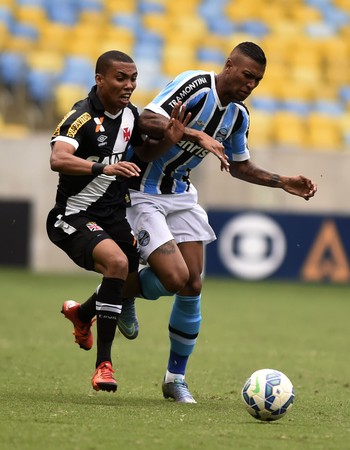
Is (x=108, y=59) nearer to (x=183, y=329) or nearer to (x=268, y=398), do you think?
(x=183, y=329)

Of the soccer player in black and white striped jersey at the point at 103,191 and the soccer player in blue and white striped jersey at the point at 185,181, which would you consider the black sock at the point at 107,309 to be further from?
the soccer player in blue and white striped jersey at the point at 185,181

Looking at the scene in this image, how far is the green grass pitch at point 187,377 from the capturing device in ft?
17.7

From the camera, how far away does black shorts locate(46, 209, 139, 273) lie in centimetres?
687

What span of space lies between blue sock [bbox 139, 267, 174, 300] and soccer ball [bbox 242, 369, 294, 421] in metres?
1.45

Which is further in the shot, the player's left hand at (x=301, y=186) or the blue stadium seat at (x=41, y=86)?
the blue stadium seat at (x=41, y=86)

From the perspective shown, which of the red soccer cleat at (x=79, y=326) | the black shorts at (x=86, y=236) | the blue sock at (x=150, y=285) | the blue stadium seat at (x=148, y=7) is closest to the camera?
the black shorts at (x=86, y=236)

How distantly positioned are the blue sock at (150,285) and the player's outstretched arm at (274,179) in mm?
1003

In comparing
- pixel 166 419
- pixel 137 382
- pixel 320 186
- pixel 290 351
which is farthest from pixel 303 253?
pixel 166 419

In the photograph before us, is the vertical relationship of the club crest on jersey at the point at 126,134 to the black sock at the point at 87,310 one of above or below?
above

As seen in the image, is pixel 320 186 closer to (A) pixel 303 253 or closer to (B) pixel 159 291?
(A) pixel 303 253

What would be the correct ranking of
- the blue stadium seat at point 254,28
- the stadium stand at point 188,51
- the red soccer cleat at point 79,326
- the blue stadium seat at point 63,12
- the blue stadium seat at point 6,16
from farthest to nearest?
the blue stadium seat at point 254,28
the blue stadium seat at point 63,12
the blue stadium seat at point 6,16
the stadium stand at point 188,51
the red soccer cleat at point 79,326

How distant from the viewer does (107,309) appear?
6.87m

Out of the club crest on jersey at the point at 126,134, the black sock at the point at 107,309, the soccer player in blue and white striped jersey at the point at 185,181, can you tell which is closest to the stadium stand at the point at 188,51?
the soccer player in blue and white striped jersey at the point at 185,181

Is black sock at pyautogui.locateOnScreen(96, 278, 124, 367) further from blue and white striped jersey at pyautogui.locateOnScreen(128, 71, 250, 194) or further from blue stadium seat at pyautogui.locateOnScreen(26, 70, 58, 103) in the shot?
blue stadium seat at pyautogui.locateOnScreen(26, 70, 58, 103)
